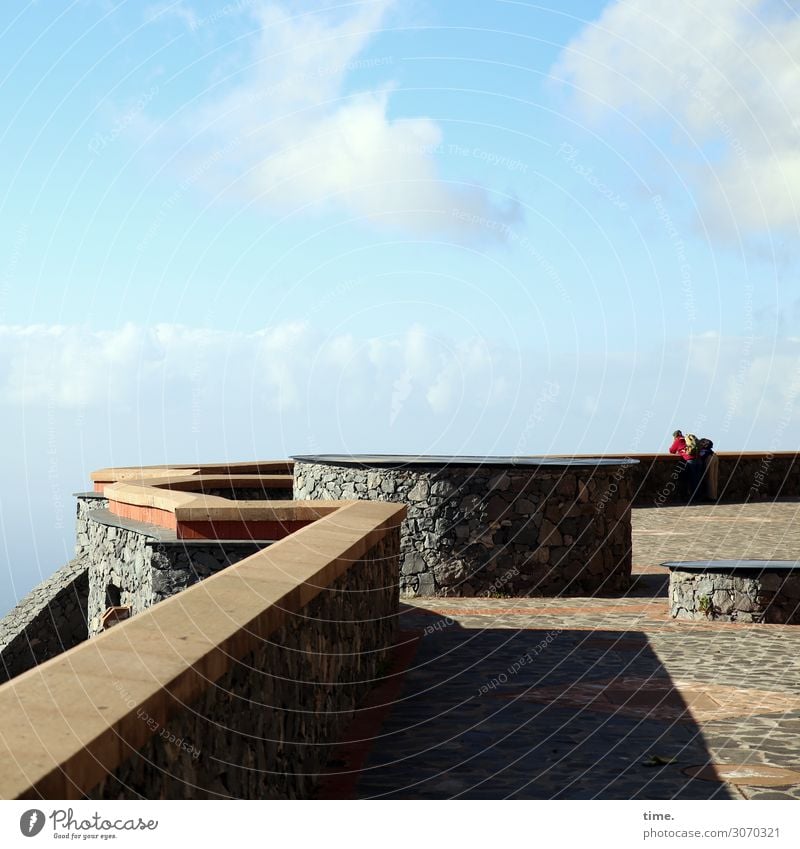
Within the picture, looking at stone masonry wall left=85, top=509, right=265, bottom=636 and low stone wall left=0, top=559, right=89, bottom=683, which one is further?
low stone wall left=0, top=559, right=89, bottom=683

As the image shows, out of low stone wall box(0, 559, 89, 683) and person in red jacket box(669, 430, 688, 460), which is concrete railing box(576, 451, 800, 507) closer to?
person in red jacket box(669, 430, 688, 460)

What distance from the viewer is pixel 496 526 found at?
13508 millimetres

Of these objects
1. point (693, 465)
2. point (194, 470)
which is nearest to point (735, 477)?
point (693, 465)

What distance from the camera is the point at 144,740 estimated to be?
3279mm

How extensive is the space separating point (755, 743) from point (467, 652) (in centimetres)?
366

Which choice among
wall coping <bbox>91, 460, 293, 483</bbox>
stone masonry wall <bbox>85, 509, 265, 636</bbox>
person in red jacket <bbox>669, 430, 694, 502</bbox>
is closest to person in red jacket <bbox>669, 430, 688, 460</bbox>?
person in red jacket <bbox>669, 430, 694, 502</bbox>

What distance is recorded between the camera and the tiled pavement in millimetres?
→ 6016

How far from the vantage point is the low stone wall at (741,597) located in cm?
1154

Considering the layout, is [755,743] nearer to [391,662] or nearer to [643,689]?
[643,689]

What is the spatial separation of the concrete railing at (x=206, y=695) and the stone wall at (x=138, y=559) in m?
2.93

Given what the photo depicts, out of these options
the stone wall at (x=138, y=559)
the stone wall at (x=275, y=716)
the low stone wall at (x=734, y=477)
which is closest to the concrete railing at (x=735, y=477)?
the low stone wall at (x=734, y=477)

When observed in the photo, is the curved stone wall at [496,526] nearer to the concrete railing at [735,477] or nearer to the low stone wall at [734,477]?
the low stone wall at [734,477]

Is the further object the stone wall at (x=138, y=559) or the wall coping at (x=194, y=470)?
the wall coping at (x=194, y=470)

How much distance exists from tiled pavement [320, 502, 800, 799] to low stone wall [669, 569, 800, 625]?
0.25 m
